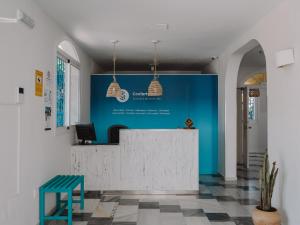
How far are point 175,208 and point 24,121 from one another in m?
2.60

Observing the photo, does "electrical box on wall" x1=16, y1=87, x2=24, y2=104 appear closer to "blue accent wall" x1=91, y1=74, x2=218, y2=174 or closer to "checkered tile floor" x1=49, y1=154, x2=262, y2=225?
"checkered tile floor" x1=49, y1=154, x2=262, y2=225

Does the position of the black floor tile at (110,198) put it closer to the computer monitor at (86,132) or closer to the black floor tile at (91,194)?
the black floor tile at (91,194)

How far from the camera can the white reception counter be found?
5719 mm

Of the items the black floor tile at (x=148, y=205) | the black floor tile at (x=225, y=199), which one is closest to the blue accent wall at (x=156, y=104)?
the black floor tile at (x=225, y=199)

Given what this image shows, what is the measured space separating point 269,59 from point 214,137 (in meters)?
3.69

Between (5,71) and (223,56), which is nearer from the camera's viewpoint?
(5,71)

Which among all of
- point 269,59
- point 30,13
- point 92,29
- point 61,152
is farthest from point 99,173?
point 269,59

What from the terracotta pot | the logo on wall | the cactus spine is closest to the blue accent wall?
the logo on wall

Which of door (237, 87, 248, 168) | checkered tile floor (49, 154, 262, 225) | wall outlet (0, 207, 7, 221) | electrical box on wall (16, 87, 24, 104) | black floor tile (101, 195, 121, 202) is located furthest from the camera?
door (237, 87, 248, 168)

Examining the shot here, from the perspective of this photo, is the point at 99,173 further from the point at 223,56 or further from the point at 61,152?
the point at 223,56

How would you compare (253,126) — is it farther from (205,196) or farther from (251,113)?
(205,196)

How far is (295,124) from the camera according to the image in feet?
12.1

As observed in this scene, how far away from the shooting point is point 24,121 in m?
3.61

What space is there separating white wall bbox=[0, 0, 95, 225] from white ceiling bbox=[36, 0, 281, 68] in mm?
497
